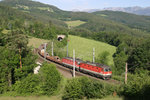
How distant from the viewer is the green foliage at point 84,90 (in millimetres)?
22109

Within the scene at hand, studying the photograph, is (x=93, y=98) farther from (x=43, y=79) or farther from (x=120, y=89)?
(x=43, y=79)

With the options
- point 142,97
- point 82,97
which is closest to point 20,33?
point 82,97

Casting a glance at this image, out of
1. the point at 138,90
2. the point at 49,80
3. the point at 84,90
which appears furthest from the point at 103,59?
the point at 138,90

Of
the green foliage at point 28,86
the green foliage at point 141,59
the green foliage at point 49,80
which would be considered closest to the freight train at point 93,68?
the green foliage at point 49,80

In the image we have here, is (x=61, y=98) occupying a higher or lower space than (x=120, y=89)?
lower

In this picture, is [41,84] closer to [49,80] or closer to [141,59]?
[49,80]

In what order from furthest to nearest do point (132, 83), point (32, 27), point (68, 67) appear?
point (32, 27)
point (68, 67)
point (132, 83)

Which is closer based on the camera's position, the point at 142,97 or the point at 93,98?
the point at 142,97

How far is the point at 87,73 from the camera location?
39719 millimetres

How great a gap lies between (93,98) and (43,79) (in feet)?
30.9

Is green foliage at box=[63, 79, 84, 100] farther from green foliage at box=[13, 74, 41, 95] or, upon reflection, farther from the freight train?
the freight train

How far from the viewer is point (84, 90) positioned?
2255 cm

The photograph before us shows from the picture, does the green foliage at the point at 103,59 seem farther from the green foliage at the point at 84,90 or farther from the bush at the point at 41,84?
the green foliage at the point at 84,90

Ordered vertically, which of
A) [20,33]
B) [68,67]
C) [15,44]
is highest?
[20,33]
